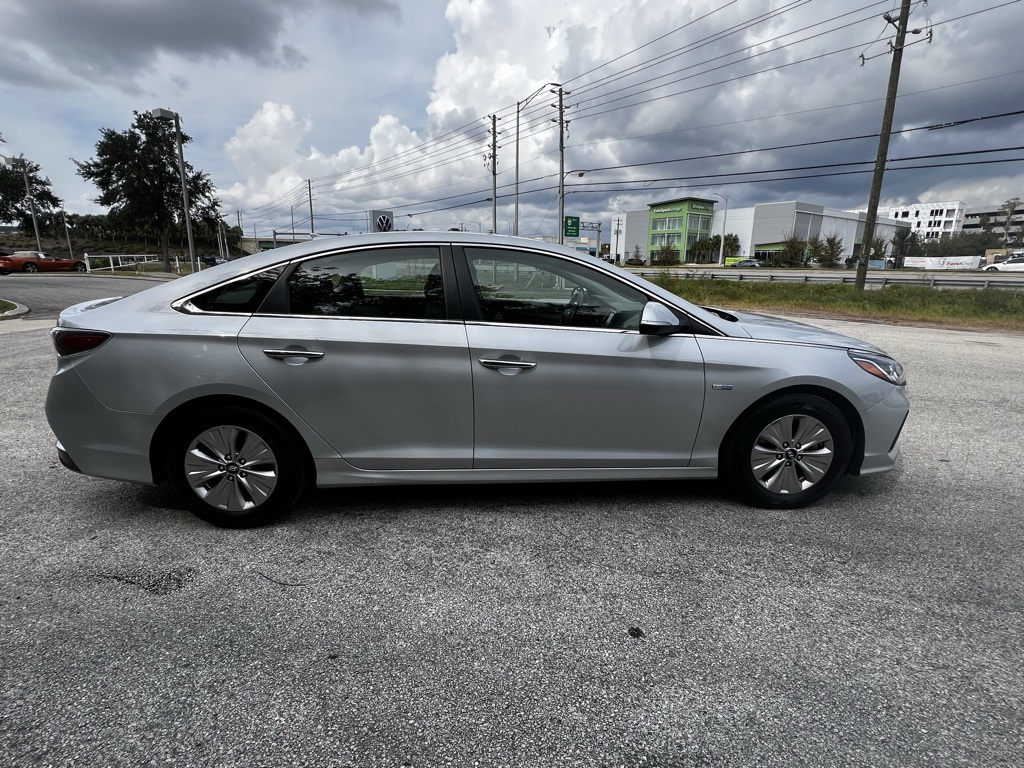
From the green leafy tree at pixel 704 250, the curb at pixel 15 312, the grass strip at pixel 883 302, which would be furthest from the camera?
the green leafy tree at pixel 704 250

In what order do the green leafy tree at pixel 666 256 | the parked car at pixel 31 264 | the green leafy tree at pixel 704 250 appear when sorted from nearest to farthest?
the parked car at pixel 31 264, the green leafy tree at pixel 666 256, the green leafy tree at pixel 704 250

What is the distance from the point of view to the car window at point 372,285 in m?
3.12

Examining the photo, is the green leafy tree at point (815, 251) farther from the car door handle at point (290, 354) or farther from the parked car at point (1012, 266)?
the car door handle at point (290, 354)

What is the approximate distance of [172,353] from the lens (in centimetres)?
292

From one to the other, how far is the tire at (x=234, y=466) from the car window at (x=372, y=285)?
2.24 ft

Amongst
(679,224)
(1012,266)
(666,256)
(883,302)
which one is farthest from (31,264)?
(679,224)

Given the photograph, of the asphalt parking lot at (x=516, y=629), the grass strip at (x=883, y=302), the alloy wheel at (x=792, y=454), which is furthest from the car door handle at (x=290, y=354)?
the grass strip at (x=883, y=302)

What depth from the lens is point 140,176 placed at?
4159cm

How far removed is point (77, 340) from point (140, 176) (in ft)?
158

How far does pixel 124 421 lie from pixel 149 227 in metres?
48.4

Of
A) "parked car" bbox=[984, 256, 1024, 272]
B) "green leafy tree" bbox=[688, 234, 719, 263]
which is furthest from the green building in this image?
"parked car" bbox=[984, 256, 1024, 272]

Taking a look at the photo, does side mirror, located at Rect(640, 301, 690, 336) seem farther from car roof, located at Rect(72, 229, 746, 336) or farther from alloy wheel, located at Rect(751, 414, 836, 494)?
alloy wheel, located at Rect(751, 414, 836, 494)

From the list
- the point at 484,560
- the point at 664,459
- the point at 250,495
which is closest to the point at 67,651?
the point at 250,495

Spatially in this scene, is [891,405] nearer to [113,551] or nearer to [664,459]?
[664,459]
